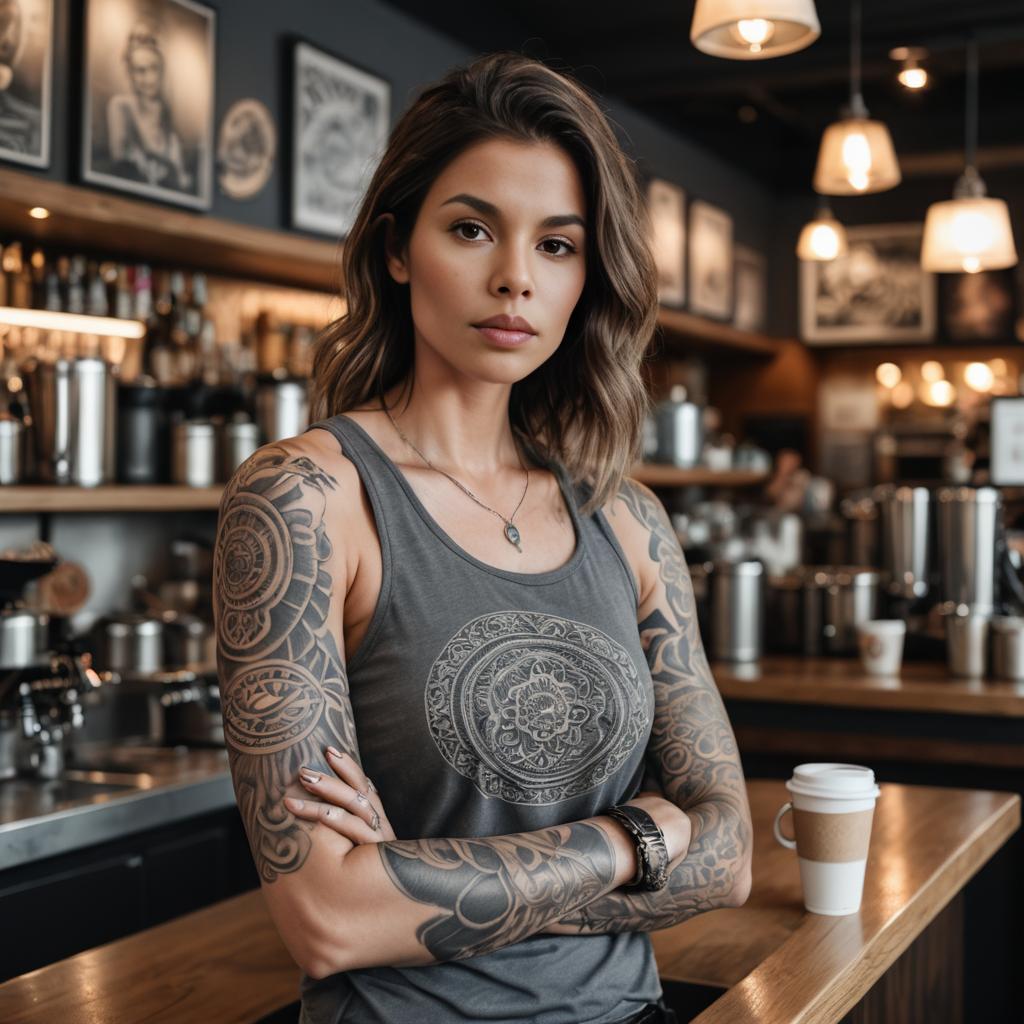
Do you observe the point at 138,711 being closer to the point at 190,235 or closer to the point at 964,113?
the point at 190,235

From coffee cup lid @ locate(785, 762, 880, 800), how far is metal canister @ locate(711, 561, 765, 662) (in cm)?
222

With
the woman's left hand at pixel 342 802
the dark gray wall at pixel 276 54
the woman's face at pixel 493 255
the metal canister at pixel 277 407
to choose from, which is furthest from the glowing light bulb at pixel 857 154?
the woman's left hand at pixel 342 802

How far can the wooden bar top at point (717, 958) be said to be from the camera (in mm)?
1539

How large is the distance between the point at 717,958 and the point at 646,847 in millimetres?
460

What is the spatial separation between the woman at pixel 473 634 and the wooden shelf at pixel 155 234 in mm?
1137

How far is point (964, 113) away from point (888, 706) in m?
5.08

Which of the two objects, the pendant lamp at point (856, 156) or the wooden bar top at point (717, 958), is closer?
the wooden bar top at point (717, 958)

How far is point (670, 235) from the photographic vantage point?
6629mm

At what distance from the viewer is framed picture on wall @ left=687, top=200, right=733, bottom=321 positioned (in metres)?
7.00

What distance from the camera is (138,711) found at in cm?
373

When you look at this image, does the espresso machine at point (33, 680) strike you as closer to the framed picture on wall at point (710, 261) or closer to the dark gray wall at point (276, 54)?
the dark gray wall at point (276, 54)

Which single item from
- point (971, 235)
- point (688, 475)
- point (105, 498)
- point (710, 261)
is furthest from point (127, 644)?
point (710, 261)

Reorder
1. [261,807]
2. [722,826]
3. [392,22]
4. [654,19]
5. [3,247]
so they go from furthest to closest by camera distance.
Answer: [654,19] → [392,22] → [3,247] → [722,826] → [261,807]

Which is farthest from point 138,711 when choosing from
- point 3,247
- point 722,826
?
point 722,826
